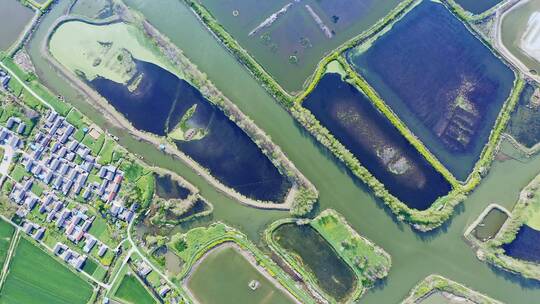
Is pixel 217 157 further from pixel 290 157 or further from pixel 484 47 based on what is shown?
pixel 484 47

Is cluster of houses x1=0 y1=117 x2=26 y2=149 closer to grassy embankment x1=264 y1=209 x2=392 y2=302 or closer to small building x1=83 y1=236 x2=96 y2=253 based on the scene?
small building x1=83 y1=236 x2=96 y2=253

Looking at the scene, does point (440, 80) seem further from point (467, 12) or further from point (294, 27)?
point (294, 27)

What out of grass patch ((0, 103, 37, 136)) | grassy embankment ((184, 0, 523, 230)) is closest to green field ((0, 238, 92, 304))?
grass patch ((0, 103, 37, 136))

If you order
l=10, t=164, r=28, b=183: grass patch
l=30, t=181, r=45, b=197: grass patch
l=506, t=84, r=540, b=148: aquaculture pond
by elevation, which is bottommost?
l=30, t=181, r=45, b=197: grass patch

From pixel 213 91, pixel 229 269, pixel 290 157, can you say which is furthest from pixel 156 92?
pixel 229 269

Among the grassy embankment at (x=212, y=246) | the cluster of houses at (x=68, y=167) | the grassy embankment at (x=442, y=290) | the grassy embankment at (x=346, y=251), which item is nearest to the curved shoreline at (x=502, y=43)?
the grassy embankment at (x=442, y=290)

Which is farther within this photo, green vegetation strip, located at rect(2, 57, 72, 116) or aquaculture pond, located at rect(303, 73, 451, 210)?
green vegetation strip, located at rect(2, 57, 72, 116)

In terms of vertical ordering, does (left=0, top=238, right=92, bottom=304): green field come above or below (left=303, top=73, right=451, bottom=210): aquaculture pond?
below

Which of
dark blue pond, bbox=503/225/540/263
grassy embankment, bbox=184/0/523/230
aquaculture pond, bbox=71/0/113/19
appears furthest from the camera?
aquaculture pond, bbox=71/0/113/19
